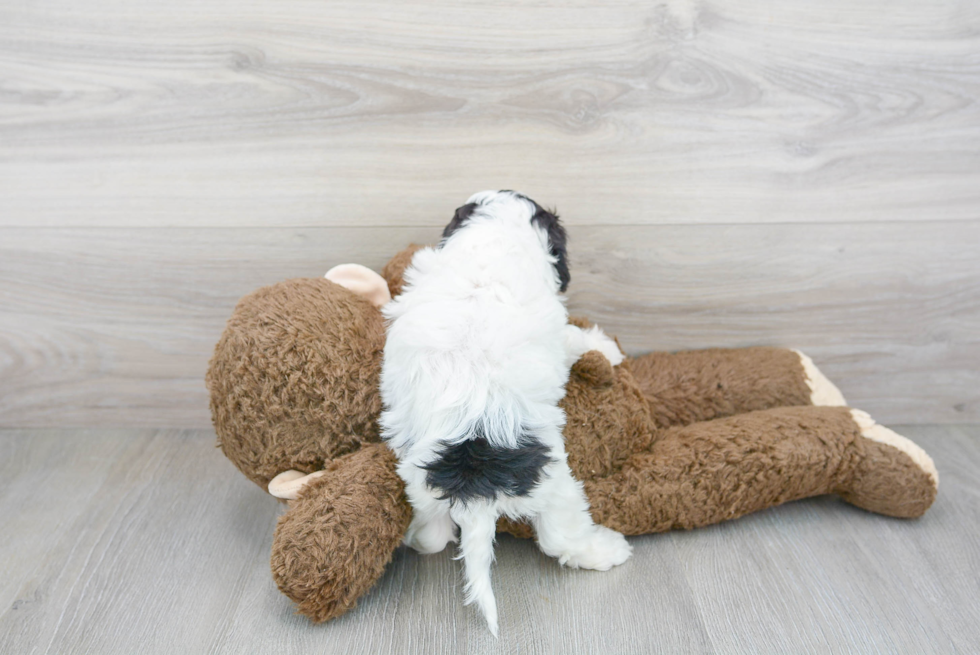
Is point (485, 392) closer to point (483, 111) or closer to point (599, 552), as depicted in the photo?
point (599, 552)

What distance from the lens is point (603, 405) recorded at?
0.79 meters

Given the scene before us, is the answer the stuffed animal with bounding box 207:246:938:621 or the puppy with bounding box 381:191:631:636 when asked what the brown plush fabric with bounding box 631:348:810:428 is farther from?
the puppy with bounding box 381:191:631:636

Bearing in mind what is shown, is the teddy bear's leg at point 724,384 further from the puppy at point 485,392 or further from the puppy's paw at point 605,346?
the puppy at point 485,392

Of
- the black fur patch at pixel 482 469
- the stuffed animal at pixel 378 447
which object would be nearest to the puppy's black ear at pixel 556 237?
the stuffed animal at pixel 378 447

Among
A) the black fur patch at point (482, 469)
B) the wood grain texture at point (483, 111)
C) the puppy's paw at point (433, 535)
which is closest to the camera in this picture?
the black fur patch at point (482, 469)

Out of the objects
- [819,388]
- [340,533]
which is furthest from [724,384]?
[340,533]

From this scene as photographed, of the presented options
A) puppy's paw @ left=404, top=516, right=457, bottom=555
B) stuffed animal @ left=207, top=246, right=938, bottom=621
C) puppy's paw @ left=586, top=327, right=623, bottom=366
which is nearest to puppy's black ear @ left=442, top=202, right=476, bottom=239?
stuffed animal @ left=207, top=246, right=938, bottom=621

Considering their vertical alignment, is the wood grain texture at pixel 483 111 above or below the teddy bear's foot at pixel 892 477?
above

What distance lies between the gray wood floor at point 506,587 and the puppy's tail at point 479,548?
0.04 metres

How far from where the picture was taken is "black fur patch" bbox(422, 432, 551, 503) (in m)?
0.65

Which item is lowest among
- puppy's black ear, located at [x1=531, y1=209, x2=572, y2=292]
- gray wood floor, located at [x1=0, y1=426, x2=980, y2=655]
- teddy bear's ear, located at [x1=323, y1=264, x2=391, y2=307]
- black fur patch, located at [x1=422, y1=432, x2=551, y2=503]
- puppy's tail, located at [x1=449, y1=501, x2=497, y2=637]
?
gray wood floor, located at [x1=0, y1=426, x2=980, y2=655]

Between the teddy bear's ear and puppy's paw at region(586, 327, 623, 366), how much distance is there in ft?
0.86

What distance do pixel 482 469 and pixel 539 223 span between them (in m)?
0.28

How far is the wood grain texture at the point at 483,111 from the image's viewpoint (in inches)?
34.0
